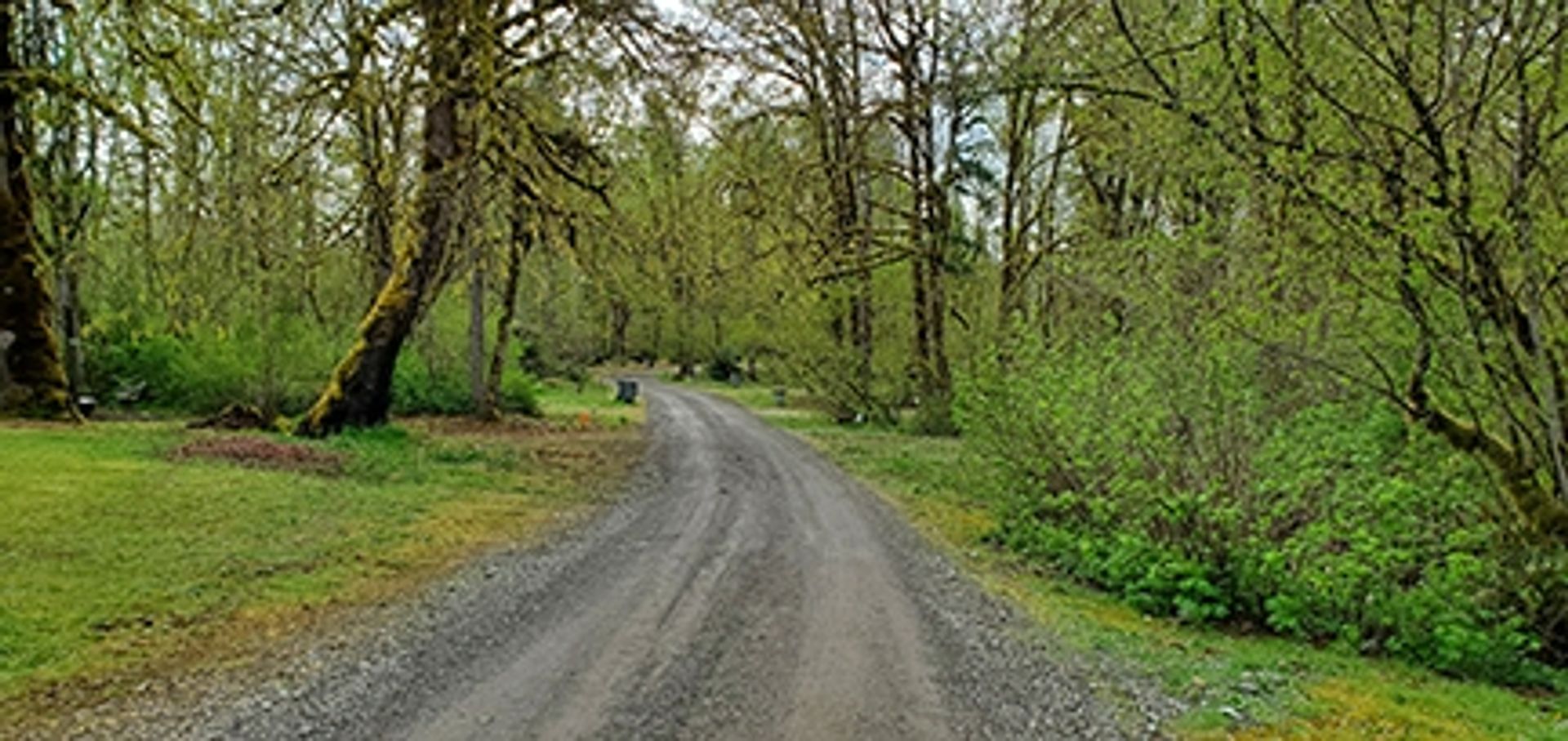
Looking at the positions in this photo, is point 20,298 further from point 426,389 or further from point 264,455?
point 426,389

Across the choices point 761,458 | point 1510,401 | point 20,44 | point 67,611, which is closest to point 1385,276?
point 1510,401

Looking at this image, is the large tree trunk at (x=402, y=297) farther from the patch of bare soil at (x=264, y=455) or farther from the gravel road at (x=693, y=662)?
the gravel road at (x=693, y=662)

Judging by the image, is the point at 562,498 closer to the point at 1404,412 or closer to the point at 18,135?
the point at 1404,412

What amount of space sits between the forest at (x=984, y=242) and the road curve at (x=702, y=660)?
1.90m

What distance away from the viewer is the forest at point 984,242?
5801mm

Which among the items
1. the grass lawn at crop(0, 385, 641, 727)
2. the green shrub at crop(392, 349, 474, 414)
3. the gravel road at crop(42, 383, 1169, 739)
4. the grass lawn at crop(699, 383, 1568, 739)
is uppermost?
the green shrub at crop(392, 349, 474, 414)

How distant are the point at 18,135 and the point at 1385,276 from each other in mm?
17239

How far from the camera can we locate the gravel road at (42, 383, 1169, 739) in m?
4.27

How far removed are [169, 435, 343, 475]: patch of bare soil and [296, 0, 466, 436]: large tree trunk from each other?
A: 1902 millimetres

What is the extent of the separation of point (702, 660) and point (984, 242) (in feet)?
52.4

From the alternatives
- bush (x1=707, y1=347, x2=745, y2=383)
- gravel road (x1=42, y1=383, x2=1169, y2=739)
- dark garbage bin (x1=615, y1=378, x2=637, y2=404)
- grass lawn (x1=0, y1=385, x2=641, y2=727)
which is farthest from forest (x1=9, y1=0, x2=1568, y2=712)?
bush (x1=707, y1=347, x2=745, y2=383)

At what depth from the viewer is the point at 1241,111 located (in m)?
6.18

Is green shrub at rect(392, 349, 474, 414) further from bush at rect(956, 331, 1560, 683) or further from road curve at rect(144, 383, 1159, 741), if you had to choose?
bush at rect(956, 331, 1560, 683)

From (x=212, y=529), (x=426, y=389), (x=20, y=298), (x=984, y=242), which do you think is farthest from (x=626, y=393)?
(x=212, y=529)
